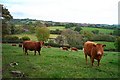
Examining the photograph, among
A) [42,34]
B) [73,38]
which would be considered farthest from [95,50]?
[73,38]

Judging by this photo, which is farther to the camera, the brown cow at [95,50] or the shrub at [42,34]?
the shrub at [42,34]

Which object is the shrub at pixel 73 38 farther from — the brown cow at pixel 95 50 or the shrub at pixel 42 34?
the brown cow at pixel 95 50

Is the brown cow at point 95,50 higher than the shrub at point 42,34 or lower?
lower

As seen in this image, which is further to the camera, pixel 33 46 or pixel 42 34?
pixel 42 34

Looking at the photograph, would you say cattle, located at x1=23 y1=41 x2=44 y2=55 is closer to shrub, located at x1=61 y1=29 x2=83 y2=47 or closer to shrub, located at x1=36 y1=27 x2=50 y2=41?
shrub, located at x1=36 y1=27 x2=50 y2=41

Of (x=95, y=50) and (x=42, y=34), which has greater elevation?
(x=42, y=34)

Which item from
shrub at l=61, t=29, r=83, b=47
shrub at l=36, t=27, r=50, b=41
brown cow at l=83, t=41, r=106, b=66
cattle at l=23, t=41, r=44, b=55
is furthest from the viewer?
shrub at l=61, t=29, r=83, b=47

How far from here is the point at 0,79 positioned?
47.0ft

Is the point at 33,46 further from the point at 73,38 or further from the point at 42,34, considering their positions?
the point at 73,38

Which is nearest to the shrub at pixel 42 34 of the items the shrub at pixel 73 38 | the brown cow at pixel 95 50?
the shrub at pixel 73 38

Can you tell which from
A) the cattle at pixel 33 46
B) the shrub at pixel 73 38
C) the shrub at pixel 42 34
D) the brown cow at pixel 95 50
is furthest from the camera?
the shrub at pixel 73 38

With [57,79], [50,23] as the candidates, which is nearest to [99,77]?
[57,79]

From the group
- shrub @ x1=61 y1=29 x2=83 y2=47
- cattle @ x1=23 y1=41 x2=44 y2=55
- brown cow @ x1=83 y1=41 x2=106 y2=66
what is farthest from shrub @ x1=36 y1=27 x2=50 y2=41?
brown cow @ x1=83 y1=41 x2=106 y2=66

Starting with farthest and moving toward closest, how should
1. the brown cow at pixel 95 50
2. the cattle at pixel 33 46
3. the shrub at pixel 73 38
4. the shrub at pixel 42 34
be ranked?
1. the shrub at pixel 73 38
2. the shrub at pixel 42 34
3. the cattle at pixel 33 46
4. the brown cow at pixel 95 50
